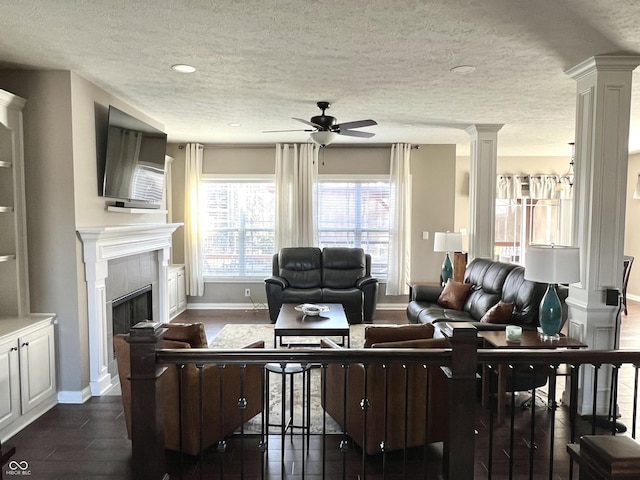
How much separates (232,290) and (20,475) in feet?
16.4

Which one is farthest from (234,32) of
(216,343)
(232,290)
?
(232,290)

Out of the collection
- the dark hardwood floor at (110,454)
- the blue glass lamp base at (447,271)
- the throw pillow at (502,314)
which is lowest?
the dark hardwood floor at (110,454)

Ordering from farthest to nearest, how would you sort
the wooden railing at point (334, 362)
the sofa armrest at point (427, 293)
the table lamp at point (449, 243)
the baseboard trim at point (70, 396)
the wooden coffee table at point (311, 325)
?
the table lamp at point (449, 243), the sofa armrest at point (427, 293), the wooden coffee table at point (311, 325), the baseboard trim at point (70, 396), the wooden railing at point (334, 362)

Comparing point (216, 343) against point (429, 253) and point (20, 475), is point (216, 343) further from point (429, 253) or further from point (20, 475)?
point (429, 253)

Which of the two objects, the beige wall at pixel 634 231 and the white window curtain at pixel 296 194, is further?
the beige wall at pixel 634 231

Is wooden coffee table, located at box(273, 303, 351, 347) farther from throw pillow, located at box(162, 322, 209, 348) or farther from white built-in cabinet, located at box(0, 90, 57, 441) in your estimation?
white built-in cabinet, located at box(0, 90, 57, 441)

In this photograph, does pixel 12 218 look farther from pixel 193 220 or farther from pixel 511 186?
pixel 511 186

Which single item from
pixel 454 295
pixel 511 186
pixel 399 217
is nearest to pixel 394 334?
pixel 454 295

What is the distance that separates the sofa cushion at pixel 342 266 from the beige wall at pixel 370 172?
86cm

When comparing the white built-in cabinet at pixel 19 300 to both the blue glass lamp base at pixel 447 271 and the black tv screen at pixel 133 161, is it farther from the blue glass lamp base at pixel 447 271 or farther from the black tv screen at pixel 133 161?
the blue glass lamp base at pixel 447 271

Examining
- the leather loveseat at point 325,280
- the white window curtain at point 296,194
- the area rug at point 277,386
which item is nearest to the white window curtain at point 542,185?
the leather loveseat at point 325,280

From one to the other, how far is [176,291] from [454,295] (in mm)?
4257

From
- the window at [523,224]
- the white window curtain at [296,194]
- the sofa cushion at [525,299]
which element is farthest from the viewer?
the window at [523,224]

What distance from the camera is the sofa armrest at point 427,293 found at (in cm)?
590
